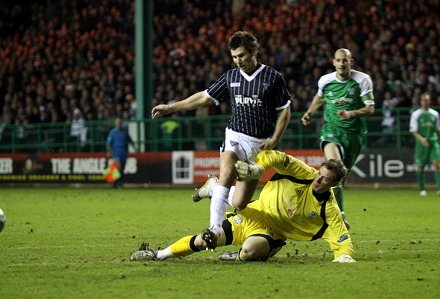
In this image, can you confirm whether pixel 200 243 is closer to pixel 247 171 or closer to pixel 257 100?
pixel 247 171

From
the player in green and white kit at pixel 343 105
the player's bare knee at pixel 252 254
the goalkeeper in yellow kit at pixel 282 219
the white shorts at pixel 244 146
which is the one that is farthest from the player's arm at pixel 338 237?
the player in green and white kit at pixel 343 105

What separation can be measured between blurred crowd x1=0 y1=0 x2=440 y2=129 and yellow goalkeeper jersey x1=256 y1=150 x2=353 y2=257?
1413 cm

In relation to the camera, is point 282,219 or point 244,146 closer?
point 282,219

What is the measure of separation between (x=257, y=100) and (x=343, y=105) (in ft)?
10.1

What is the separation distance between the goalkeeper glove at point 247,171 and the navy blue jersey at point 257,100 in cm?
88

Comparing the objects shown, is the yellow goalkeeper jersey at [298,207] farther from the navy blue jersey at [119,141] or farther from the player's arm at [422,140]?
the navy blue jersey at [119,141]

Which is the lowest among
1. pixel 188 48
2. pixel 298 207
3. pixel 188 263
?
pixel 188 263

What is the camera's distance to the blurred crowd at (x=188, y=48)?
23.0 m

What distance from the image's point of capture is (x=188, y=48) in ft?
92.9

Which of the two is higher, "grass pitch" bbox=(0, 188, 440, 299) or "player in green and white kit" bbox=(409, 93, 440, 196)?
"player in green and white kit" bbox=(409, 93, 440, 196)

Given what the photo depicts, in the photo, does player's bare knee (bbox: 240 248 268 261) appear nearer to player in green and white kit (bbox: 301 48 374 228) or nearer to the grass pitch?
the grass pitch

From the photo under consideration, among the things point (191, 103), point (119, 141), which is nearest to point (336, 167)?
point (191, 103)

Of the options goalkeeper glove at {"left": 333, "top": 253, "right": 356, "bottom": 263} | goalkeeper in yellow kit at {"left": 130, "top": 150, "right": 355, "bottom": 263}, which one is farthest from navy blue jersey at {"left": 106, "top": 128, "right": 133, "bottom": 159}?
goalkeeper glove at {"left": 333, "top": 253, "right": 356, "bottom": 263}

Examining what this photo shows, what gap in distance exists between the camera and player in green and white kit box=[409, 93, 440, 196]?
18.3 m
